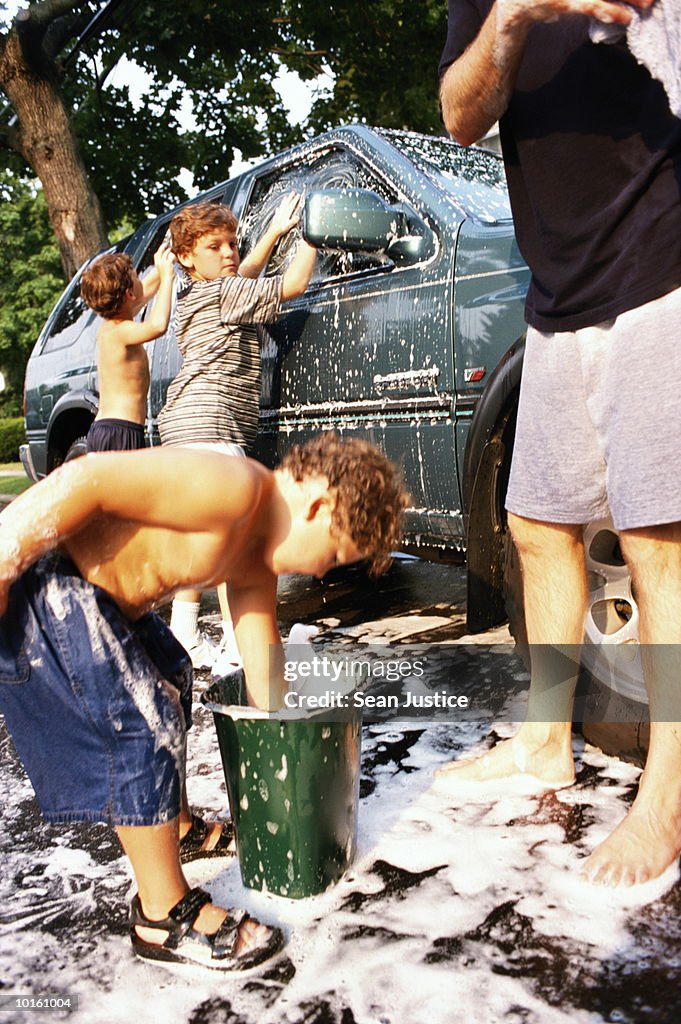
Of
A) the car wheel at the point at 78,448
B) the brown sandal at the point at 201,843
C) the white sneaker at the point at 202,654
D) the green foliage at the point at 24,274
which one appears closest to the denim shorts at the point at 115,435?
the white sneaker at the point at 202,654

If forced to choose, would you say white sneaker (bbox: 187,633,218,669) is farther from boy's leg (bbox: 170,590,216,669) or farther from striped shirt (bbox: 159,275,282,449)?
striped shirt (bbox: 159,275,282,449)

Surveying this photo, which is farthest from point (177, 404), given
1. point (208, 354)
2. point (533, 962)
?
point (533, 962)

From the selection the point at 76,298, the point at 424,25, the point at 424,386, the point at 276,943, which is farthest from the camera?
the point at 424,25

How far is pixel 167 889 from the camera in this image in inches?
71.2

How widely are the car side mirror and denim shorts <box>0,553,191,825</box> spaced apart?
1.75 m

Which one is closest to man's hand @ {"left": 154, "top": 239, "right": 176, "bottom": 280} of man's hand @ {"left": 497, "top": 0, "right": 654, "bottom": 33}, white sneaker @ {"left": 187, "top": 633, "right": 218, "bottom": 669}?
white sneaker @ {"left": 187, "top": 633, "right": 218, "bottom": 669}

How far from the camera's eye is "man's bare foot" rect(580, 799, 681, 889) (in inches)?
75.8

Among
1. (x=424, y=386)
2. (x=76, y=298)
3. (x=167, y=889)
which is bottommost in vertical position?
(x=167, y=889)

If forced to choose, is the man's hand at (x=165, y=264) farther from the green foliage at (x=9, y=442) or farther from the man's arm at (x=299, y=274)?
the green foliage at (x=9, y=442)

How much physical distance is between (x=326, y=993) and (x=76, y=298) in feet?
18.1

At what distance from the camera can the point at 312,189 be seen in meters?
3.92

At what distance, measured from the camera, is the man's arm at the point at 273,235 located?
12.1 ft

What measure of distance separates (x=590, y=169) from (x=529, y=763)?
1.46m

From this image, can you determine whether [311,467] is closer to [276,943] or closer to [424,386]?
[276,943]
